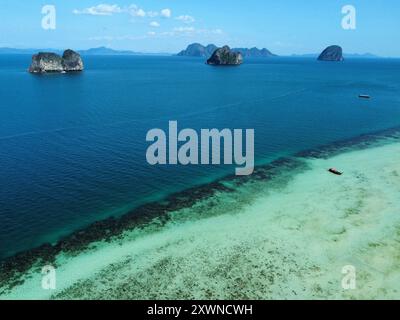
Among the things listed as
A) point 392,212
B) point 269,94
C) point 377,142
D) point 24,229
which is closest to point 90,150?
point 24,229

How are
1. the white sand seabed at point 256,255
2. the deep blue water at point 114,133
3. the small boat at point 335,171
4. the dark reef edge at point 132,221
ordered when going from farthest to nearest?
the small boat at point 335,171 → the deep blue water at point 114,133 → the dark reef edge at point 132,221 → the white sand seabed at point 256,255

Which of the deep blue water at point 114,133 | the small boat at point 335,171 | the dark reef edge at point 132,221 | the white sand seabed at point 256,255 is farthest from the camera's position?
the small boat at point 335,171

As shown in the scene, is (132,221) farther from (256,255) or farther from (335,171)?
(335,171)

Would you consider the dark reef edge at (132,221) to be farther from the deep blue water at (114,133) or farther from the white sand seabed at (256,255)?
the deep blue water at (114,133)

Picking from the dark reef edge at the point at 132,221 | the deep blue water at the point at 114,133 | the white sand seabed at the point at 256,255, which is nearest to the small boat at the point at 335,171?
the dark reef edge at the point at 132,221
